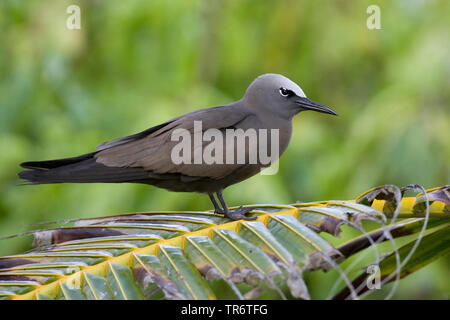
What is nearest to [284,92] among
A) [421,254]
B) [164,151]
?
[164,151]

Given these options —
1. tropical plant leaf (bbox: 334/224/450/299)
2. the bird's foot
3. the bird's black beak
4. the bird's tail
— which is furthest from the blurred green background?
tropical plant leaf (bbox: 334/224/450/299)

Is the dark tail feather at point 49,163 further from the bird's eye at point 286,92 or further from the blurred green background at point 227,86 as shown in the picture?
the blurred green background at point 227,86

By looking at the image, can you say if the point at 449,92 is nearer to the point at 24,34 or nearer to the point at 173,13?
the point at 173,13

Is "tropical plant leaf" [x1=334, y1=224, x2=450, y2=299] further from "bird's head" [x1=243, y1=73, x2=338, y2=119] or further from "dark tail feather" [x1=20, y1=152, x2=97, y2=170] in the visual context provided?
"dark tail feather" [x1=20, y1=152, x2=97, y2=170]

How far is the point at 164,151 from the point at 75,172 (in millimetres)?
417

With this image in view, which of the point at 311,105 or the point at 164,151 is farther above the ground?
the point at 311,105

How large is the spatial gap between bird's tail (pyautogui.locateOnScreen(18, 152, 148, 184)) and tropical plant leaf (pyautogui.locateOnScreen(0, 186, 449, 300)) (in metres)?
0.44

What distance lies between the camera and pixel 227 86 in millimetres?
8203


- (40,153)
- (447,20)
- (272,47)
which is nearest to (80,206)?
(40,153)

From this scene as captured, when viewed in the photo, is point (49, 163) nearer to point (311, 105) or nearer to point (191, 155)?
point (191, 155)

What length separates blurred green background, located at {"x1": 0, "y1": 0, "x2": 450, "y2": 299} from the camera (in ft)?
18.7

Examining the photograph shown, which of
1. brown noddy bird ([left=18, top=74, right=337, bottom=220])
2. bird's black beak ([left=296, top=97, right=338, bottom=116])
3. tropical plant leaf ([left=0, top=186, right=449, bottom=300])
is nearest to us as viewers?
tropical plant leaf ([left=0, top=186, right=449, bottom=300])

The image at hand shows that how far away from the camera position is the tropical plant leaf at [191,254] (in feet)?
6.54
